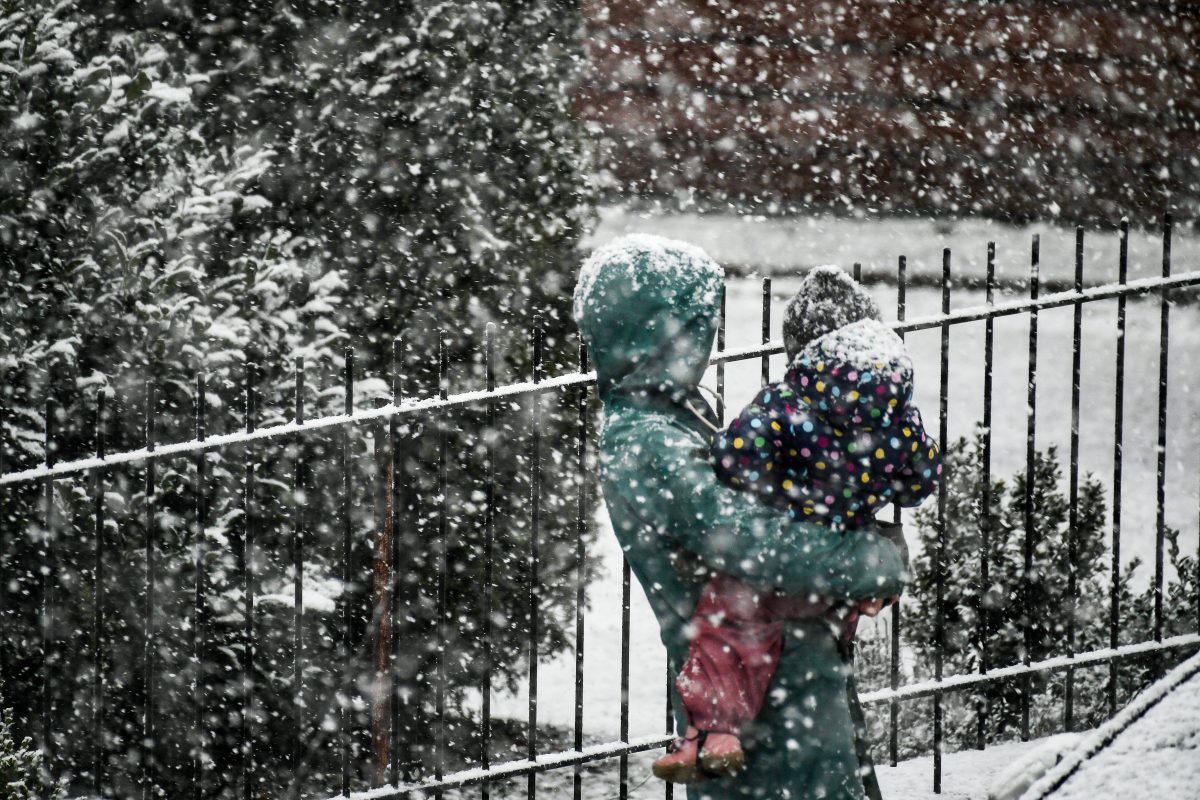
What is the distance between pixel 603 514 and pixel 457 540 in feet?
7.96

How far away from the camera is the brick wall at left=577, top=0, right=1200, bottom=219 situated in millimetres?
9586

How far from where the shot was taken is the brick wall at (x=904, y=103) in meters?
9.59

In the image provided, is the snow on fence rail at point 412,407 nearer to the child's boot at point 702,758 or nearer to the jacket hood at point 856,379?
the jacket hood at point 856,379

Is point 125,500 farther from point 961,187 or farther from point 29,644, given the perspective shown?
point 961,187

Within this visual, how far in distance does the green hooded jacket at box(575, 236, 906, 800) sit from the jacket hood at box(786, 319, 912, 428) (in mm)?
209

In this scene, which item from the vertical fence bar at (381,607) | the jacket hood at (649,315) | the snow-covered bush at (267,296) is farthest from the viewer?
the vertical fence bar at (381,607)

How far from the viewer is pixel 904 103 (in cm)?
981

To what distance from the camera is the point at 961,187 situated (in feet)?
32.4

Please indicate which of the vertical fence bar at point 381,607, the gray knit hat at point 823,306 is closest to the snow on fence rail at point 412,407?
the vertical fence bar at point 381,607

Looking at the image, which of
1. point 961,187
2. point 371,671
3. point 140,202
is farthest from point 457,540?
point 961,187

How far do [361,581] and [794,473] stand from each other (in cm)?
298

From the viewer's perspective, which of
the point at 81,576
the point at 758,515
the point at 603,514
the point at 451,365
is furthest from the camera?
the point at 603,514

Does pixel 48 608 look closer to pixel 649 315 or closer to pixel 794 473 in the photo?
pixel 649 315

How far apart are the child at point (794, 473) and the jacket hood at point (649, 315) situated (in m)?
0.18
